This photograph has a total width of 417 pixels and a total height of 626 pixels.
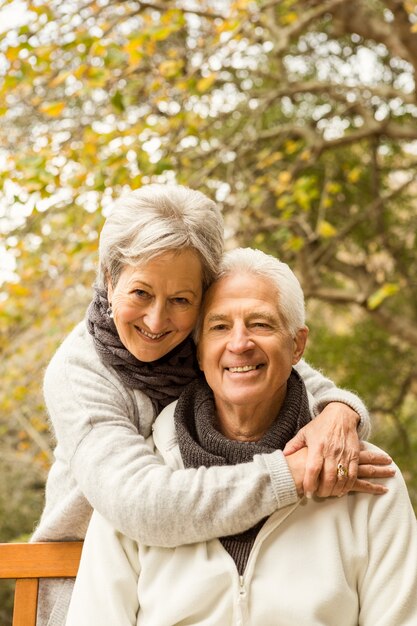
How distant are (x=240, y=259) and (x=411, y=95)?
3047 millimetres

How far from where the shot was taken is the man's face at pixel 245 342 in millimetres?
2115

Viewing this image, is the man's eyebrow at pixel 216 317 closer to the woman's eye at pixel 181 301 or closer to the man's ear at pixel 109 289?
the woman's eye at pixel 181 301

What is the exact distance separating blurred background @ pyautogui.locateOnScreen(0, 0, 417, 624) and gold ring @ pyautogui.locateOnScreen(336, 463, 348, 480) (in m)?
2.00

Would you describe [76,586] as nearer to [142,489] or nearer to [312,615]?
[142,489]

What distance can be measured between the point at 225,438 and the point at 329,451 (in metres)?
0.30

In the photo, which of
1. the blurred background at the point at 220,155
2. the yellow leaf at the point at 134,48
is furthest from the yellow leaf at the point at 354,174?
the yellow leaf at the point at 134,48

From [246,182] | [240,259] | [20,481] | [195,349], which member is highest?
[240,259]

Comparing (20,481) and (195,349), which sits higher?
(195,349)

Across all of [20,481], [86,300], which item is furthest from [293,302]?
[20,481]

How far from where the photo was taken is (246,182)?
16.1ft

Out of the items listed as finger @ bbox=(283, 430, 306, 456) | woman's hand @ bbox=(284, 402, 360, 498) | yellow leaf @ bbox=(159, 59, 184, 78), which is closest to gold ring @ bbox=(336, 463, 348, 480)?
woman's hand @ bbox=(284, 402, 360, 498)

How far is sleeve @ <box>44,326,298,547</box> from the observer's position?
1891 millimetres

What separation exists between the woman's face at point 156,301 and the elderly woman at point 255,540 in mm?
87

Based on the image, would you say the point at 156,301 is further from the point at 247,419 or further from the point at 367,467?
the point at 367,467
